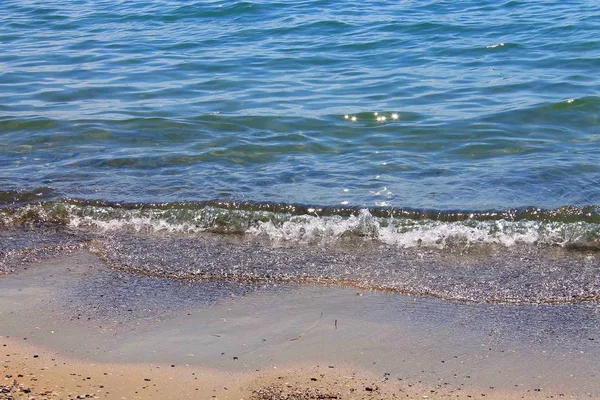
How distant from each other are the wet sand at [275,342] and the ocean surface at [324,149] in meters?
0.32

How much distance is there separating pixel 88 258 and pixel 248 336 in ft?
6.13

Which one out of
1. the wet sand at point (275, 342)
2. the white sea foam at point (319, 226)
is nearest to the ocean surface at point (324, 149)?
the white sea foam at point (319, 226)

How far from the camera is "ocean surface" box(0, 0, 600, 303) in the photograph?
642 centimetres

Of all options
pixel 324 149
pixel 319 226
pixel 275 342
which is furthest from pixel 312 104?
pixel 275 342

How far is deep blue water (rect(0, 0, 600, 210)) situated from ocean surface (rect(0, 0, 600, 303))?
0.04 m

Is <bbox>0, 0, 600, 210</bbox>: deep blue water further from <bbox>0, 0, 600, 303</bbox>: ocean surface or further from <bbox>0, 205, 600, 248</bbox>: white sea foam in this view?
<bbox>0, 205, 600, 248</bbox>: white sea foam

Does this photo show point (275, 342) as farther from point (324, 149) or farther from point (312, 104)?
point (312, 104)

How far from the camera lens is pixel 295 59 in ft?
42.4

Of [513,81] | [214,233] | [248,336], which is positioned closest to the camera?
[248,336]

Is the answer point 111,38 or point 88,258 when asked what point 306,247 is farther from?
point 111,38

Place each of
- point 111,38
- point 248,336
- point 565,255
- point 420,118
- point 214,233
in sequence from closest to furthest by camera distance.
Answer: point 248,336, point 565,255, point 214,233, point 420,118, point 111,38

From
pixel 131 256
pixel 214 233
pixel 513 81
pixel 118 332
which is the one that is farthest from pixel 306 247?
pixel 513 81

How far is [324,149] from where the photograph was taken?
356 inches

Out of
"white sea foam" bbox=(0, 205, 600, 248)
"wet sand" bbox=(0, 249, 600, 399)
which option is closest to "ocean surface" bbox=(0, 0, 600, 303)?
"white sea foam" bbox=(0, 205, 600, 248)
